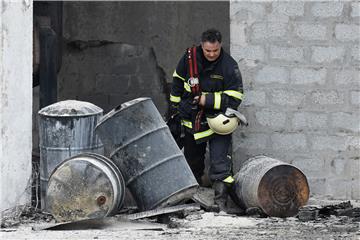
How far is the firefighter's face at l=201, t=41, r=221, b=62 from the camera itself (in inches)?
340

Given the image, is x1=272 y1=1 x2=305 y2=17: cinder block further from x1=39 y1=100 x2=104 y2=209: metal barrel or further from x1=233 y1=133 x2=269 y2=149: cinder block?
x1=39 y1=100 x2=104 y2=209: metal barrel

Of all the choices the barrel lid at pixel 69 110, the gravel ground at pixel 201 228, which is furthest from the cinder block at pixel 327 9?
the barrel lid at pixel 69 110

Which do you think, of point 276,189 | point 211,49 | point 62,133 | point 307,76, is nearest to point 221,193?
point 276,189

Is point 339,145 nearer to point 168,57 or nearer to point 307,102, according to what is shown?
point 307,102

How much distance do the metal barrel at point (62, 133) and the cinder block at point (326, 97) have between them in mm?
2383

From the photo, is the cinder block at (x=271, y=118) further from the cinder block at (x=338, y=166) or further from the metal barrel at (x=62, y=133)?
the metal barrel at (x=62, y=133)

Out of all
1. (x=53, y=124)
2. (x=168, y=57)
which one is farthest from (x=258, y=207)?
(x=168, y=57)

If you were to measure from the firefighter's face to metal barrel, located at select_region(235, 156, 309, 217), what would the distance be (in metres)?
1.20

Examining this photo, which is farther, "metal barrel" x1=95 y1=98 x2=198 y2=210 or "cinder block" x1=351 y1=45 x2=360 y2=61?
"cinder block" x1=351 y1=45 x2=360 y2=61

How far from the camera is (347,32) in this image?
910 centimetres

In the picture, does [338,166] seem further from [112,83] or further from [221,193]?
[112,83]

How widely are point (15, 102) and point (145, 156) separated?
4.70 ft

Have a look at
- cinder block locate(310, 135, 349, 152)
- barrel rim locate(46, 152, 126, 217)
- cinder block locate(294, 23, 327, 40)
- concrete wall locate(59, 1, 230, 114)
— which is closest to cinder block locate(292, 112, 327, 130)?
cinder block locate(310, 135, 349, 152)

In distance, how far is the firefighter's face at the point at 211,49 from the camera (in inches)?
340
